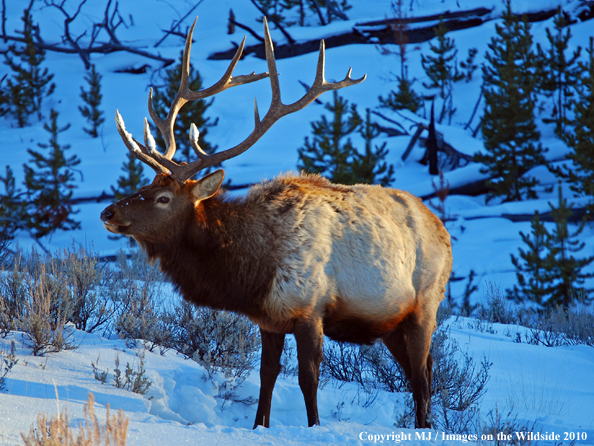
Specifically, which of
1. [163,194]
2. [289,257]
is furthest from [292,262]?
[163,194]

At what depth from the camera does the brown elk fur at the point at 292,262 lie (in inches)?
152

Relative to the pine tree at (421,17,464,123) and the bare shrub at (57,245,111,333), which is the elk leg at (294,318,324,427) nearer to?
the bare shrub at (57,245,111,333)

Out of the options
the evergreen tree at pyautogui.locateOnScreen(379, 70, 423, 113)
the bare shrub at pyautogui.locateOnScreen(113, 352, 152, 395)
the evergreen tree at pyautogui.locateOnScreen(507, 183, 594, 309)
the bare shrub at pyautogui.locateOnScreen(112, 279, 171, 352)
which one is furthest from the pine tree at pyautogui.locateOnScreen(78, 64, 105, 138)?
the bare shrub at pyautogui.locateOnScreen(113, 352, 152, 395)

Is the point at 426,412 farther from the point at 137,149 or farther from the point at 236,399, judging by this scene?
the point at 137,149

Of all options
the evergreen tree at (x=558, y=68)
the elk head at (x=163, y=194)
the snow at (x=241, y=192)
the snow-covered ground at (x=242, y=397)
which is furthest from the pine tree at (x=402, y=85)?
the elk head at (x=163, y=194)

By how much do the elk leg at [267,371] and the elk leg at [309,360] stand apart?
32cm

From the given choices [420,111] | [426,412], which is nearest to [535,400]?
[426,412]

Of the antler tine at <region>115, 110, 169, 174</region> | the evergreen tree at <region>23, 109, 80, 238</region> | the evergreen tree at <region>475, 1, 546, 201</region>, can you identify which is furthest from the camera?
the evergreen tree at <region>475, 1, 546, 201</region>

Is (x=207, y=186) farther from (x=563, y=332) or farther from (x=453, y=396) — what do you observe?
(x=563, y=332)

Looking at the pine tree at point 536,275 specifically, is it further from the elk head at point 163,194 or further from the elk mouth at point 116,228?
the elk mouth at point 116,228

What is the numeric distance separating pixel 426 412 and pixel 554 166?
55.6 ft

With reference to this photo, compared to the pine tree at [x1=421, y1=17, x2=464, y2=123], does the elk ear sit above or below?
below

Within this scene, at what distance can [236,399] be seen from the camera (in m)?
4.59

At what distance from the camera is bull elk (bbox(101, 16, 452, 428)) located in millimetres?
3871
